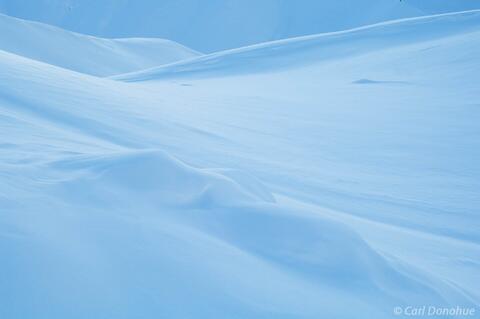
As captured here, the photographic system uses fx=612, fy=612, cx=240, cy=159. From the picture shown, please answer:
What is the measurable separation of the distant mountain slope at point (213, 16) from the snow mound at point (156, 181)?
2758cm

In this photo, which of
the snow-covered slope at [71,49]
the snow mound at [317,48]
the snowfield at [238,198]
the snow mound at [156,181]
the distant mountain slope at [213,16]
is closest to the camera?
the snowfield at [238,198]

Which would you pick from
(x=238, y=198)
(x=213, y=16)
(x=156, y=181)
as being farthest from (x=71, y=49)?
(x=213, y=16)

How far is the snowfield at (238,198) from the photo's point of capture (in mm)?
1317

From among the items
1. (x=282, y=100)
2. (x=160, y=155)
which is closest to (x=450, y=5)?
(x=282, y=100)

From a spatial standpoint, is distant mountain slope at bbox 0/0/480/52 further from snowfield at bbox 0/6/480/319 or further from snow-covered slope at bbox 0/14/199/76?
snowfield at bbox 0/6/480/319

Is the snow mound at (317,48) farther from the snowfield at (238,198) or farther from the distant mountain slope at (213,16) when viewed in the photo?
the distant mountain slope at (213,16)

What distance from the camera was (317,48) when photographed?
7891 mm

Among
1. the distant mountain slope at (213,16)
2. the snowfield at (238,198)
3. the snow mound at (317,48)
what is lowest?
the snowfield at (238,198)

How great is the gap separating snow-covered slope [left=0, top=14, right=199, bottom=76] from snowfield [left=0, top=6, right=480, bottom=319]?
559 centimetres

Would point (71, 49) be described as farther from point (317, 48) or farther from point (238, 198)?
point (238, 198)

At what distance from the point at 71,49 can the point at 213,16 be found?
20.6 metres

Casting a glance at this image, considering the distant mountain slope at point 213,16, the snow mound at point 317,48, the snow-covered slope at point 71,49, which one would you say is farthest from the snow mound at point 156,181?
the distant mountain slope at point 213,16

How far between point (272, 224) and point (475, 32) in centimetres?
619

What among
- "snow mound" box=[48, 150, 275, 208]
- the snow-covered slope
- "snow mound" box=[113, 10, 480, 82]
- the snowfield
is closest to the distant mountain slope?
the snow-covered slope
